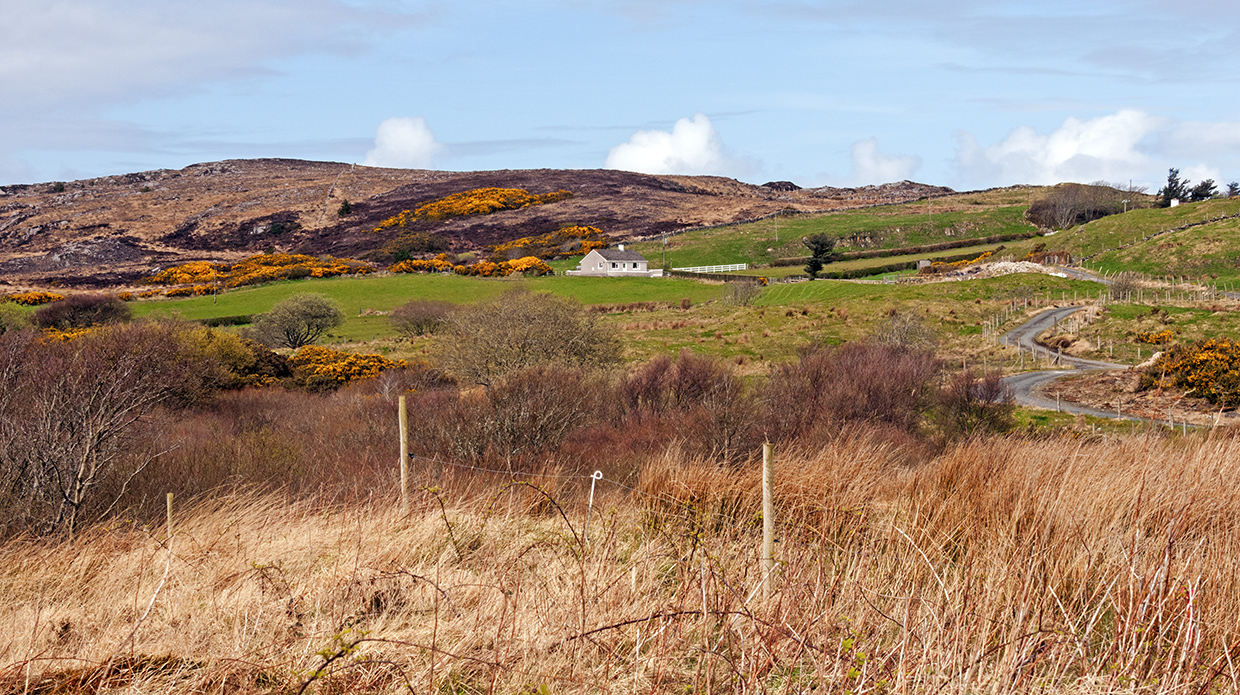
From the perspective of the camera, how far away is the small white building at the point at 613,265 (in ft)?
266

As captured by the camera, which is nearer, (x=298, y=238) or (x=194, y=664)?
(x=194, y=664)

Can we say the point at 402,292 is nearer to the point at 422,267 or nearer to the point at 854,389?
the point at 422,267

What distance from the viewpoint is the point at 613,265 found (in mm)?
82688

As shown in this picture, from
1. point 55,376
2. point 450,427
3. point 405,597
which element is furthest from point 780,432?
point 405,597

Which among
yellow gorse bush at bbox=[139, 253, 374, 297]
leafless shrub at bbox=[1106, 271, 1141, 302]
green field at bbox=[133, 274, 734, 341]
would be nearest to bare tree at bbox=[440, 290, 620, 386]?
green field at bbox=[133, 274, 734, 341]

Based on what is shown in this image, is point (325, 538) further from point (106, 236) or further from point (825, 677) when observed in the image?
point (106, 236)

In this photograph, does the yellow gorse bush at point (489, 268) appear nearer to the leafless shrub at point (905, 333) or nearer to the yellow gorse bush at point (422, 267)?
the yellow gorse bush at point (422, 267)

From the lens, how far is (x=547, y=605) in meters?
4.12

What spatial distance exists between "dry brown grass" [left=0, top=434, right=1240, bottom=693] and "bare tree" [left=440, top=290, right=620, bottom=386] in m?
23.4

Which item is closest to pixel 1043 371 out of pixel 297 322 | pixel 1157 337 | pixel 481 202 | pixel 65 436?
pixel 1157 337

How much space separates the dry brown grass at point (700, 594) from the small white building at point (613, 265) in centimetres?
7304

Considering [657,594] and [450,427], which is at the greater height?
[657,594]

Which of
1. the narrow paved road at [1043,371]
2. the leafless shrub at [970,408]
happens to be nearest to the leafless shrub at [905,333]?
the narrow paved road at [1043,371]

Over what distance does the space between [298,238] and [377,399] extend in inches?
3463
